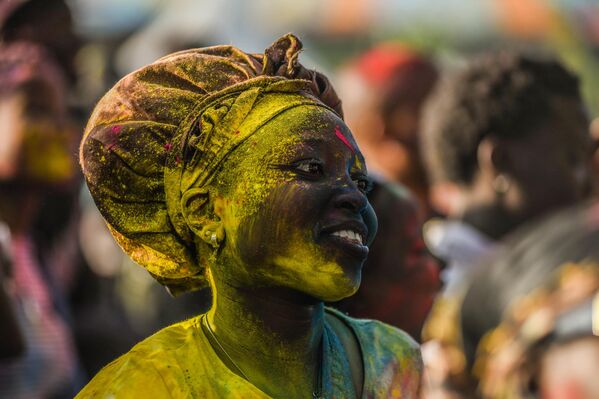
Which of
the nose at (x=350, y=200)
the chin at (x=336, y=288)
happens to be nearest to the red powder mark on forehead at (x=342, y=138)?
the nose at (x=350, y=200)

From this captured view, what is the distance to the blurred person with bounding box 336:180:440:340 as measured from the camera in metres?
4.27

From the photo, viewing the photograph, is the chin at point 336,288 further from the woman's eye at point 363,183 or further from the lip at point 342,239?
the woman's eye at point 363,183

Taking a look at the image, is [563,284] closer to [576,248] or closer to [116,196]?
[576,248]

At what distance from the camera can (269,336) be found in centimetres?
301

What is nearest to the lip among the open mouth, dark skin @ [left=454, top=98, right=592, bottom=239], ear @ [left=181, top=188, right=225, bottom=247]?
the open mouth

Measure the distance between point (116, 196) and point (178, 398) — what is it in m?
0.52

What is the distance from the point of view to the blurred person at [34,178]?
5.70m

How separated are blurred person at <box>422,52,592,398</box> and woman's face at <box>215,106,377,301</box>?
310 centimetres

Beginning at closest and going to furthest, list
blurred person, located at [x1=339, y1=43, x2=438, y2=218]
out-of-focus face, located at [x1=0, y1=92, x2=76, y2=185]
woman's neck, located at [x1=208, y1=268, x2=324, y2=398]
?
woman's neck, located at [x1=208, y1=268, x2=324, y2=398], out-of-focus face, located at [x1=0, y1=92, x2=76, y2=185], blurred person, located at [x1=339, y1=43, x2=438, y2=218]

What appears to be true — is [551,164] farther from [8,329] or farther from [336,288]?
[336,288]

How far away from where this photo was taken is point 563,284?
5262mm

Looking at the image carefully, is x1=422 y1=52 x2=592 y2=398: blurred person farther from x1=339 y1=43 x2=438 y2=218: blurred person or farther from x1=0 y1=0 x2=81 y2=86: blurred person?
x1=0 y1=0 x2=81 y2=86: blurred person

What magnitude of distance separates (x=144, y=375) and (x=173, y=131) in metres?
0.55

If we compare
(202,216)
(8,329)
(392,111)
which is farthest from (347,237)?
(392,111)
